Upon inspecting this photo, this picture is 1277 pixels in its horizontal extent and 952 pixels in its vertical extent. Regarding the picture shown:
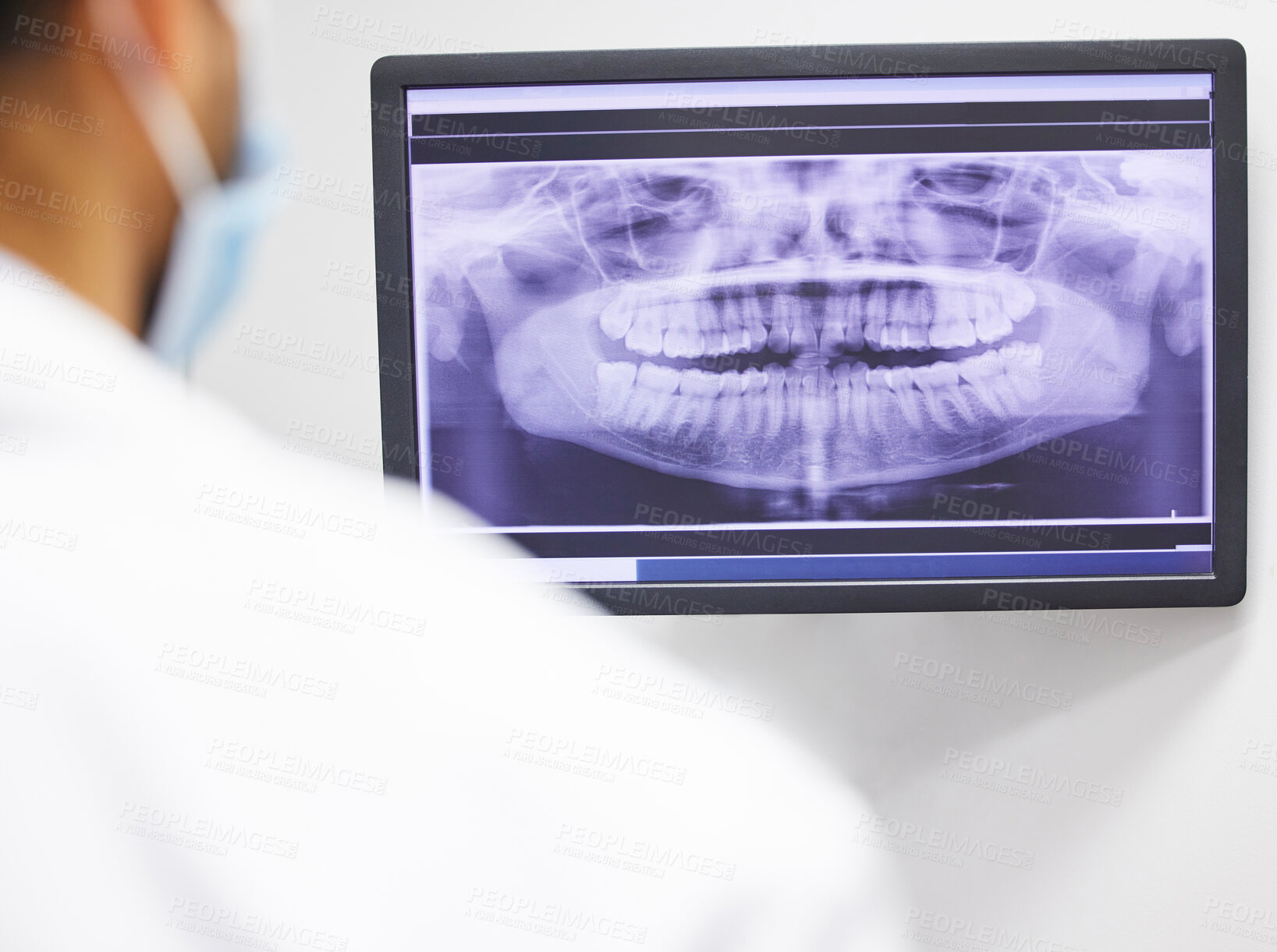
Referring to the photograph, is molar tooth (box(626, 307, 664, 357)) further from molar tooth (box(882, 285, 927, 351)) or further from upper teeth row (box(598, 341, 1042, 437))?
molar tooth (box(882, 285, 927, 351))

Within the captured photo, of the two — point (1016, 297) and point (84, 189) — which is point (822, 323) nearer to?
point (1016, 297)

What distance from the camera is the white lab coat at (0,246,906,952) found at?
0.19 m

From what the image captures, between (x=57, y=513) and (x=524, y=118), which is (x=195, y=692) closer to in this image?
(x=57, y=513)

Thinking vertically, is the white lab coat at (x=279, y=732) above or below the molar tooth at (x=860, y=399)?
below

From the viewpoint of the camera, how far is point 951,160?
46 cm

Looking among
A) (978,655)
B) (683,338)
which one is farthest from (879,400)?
(978,655)

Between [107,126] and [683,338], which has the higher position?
[107,126]

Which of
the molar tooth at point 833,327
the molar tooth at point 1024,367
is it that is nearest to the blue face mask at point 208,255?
the molar tooth at point 833,327

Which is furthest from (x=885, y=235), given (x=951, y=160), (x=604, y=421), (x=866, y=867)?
(x=866, y=867)

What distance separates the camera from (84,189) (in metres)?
0.59

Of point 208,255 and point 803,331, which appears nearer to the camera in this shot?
point 803,331

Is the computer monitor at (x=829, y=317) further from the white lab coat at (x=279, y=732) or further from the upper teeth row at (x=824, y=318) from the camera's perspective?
the white lab coat at (x=279, y=732)

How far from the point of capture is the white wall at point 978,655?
566 millimetres

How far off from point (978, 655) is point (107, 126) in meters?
0.72
